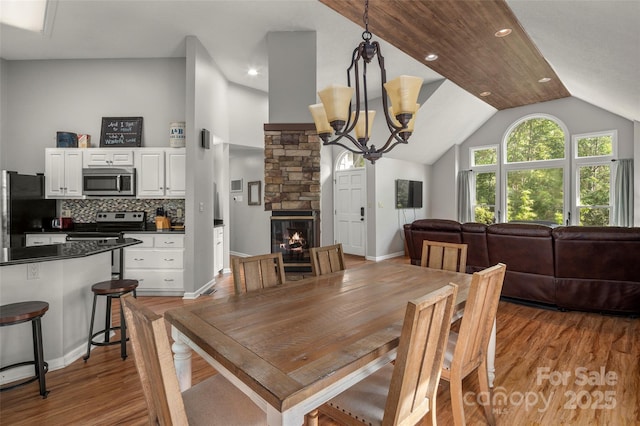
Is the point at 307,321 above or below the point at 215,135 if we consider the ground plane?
below

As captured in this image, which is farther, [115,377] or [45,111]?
[45,111]

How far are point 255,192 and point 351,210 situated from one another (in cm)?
220

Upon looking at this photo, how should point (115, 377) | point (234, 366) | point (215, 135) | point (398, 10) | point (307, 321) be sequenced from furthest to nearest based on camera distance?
point (215, 135) < point (398, 10) < point (115, 377) < point (307, 321) < point (234, 366)

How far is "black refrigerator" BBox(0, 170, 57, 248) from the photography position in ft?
12.7

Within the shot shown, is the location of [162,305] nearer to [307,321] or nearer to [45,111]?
[307,321]

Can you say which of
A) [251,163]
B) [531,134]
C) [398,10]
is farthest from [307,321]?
[531,134]

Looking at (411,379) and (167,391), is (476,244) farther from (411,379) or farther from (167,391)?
(167,391)

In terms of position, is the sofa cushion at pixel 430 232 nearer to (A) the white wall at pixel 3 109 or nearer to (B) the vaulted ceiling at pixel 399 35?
(B) the vaulted ceiling at pixel 399 35

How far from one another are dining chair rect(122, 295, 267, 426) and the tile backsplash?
12.1ft

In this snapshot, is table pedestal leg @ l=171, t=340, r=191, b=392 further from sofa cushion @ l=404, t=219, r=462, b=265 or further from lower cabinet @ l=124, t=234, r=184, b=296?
sofa cushion @ l=404, t=219, r=462, b=265

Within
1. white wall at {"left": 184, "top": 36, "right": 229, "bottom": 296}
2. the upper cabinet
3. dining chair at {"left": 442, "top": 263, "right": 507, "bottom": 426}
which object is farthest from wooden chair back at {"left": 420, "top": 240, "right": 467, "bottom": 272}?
the upper cabinet

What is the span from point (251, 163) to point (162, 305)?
3740 millimetres

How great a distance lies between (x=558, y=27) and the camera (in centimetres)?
311

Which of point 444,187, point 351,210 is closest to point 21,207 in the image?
point 351,210
